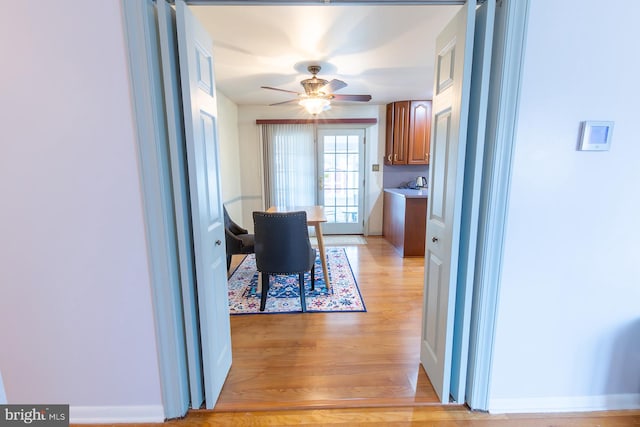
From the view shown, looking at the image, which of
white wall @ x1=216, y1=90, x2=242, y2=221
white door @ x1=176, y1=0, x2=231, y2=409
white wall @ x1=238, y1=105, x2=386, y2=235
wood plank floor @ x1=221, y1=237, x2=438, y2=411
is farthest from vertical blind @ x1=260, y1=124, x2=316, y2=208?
white door @ x1=176, y1=0, x2=231, y2=409

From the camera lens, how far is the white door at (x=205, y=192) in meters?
1.24

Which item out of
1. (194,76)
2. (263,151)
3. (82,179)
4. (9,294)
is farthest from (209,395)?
(263,151)

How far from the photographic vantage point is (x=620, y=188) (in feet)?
4.18

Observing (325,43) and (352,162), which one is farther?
(352,162)

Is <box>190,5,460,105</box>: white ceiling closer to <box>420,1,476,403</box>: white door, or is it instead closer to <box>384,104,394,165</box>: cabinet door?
<box>420,1,476,403</box>: white door

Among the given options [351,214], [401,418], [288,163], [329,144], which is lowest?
[401,418]

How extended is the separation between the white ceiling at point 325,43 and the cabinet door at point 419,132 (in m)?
0.92

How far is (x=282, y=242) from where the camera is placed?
2.35 m

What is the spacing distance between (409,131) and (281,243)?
3.36m

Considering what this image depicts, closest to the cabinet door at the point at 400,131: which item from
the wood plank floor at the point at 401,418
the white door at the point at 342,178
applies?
the white door at the point at 342,178

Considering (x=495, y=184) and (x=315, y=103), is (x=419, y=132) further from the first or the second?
(x=495, y=184)

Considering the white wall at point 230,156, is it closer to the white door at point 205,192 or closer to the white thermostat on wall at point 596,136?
the white door at point 205,192

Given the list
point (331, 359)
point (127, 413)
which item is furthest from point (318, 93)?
point (127, 413)

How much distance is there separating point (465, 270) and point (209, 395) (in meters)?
1.50
